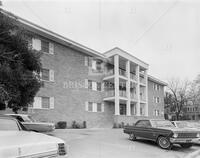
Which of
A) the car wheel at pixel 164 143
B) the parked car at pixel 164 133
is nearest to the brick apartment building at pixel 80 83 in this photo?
the parked car at pixel 164 133

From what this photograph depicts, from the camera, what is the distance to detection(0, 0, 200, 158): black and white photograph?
304 inches

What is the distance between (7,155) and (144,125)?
9090mm

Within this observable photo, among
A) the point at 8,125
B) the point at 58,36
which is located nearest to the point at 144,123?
the point at 8,125

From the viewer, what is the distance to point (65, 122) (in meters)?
19.0

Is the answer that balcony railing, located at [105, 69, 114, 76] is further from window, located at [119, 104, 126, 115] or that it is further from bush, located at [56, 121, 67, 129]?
bush, located at [56, 121, 67, 129]

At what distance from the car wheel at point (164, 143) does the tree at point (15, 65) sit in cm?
743

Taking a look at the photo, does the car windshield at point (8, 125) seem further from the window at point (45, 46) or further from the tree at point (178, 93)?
the tree at point (178, 93)

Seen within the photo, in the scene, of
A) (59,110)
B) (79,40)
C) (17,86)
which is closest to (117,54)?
(79,40)

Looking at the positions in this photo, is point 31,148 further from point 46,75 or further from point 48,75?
point 48,75

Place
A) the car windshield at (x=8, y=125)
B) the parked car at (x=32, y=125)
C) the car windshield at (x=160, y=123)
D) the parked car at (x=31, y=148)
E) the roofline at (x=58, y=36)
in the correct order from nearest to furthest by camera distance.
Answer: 1. the parked car at (x=31, y=148)
2. the car windshield at (x=8, y=125)
3. the car windshield at (x=160, y=123)
4. the parked car at (x=32, y=125)
5. the roofline at (x=58, y=36)

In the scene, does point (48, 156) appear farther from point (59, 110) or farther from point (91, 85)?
point (91, 85)

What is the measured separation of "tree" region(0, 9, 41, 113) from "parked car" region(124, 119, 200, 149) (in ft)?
21.8

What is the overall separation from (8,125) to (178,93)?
4907cm

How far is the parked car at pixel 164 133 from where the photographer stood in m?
9.09
